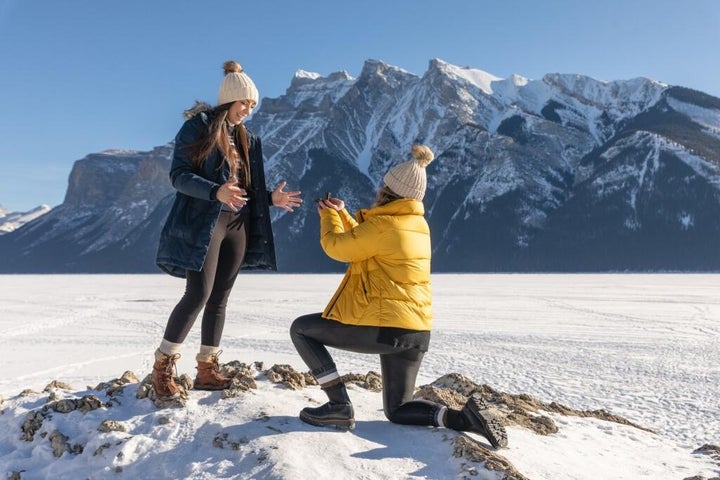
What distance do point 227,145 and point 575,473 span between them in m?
2.72

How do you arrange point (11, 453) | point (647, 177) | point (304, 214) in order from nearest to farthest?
1. point (11, 453)
2. point (647, 177)
3. point (304, 214)

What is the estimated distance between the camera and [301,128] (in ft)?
655

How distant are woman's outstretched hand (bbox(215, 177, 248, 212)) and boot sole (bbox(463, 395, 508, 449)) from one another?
1.72m

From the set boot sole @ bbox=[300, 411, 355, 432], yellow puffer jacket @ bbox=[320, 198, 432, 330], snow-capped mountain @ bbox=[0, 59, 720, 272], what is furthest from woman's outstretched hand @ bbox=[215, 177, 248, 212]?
snow-capped mountain @ bbox=[0, 59, 720, 272]

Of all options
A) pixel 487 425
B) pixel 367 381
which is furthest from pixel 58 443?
pixel 487 425

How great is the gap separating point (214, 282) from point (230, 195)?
74 centimetres

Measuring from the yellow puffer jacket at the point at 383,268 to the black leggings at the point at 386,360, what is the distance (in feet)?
0.28

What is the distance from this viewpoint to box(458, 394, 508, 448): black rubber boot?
3.26 metres

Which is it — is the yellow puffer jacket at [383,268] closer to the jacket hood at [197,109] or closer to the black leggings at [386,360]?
the black leggings at [386,360]

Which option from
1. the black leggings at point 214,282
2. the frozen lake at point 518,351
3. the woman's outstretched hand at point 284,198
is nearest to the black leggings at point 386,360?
the black leggings at point 214,282

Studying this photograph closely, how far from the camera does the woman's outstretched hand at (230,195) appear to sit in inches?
130

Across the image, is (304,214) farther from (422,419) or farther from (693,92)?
(422,419)

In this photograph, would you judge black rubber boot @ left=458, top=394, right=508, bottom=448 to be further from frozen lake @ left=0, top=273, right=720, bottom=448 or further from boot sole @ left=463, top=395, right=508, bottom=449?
frozen lake @ left=0, top=273, right=720, bottom=448

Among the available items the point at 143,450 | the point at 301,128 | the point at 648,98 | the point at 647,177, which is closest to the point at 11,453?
the point at 143,450
